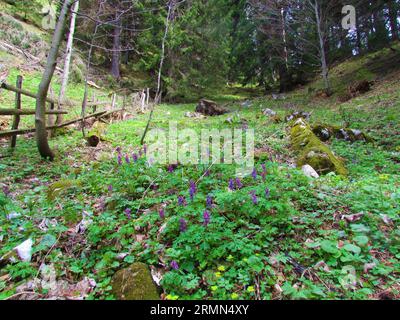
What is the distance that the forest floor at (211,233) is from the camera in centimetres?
237

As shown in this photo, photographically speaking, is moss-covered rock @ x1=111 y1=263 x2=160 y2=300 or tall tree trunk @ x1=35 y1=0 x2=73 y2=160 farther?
tall tree trunk @ x1=35 y1=0 x2=73 y2=160

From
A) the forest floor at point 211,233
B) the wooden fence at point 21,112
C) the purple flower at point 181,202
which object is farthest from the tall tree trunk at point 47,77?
the purple flower at point 181,202

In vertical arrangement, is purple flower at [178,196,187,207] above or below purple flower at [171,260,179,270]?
above

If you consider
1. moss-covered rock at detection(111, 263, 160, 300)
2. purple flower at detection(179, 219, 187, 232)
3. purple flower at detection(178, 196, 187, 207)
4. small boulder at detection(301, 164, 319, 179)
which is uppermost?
small boulder at detection(301, 164, 319, 179)

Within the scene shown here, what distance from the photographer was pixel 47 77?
5.38 meters

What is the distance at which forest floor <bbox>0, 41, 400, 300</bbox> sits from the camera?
2.37 m

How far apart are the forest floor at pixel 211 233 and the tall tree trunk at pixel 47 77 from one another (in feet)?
3.28

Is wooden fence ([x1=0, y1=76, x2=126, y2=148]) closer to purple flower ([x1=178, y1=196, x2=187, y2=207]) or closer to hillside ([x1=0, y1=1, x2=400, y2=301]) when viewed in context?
hillside ([x1=0, y1=1, x2=400, y2=301])

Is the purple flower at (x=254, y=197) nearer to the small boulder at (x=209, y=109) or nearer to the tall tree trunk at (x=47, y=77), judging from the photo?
the tall tree trunk at (x=47, y=77)

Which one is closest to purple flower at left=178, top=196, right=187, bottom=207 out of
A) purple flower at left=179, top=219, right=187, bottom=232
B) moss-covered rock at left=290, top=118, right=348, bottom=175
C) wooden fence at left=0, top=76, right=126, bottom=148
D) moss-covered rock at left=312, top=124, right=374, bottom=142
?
purple flower at left=179, top=219, right=187, bottom=232

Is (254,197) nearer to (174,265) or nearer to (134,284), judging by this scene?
(174,265)

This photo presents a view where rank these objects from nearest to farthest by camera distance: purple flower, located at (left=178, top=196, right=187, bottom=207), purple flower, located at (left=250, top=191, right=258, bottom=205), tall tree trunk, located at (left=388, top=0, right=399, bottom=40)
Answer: purple flower, located at (left=250, top=191, right=258, bottom=205) < purple flower, located at (left=178, top=196, right=187, bottom=207) < tall tree trunk, located at (left=388, top=0, right=399, bottom=40)

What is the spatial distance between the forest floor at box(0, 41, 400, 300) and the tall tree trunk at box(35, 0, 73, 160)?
1.00 metres

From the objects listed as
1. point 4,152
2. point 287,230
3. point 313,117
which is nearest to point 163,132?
point 4,152
